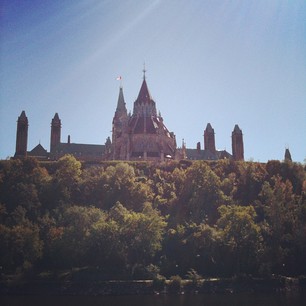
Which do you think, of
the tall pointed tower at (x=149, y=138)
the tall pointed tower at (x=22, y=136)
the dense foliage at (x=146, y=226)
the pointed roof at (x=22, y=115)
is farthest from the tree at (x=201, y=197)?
the pointed roof at (x=22, y=115)

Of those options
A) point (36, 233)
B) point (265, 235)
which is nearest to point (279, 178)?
point (265, 235)

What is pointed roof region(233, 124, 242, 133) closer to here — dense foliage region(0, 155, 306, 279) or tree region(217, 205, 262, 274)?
dense foliage region(0, 155, 306, 279)

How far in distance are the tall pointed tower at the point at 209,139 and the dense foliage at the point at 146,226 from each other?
52.4 m

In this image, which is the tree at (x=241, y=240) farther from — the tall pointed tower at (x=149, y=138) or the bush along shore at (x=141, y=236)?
the tall pointed tower at (x=149, y=138)

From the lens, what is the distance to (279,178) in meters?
71.7

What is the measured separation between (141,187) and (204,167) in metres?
11.0

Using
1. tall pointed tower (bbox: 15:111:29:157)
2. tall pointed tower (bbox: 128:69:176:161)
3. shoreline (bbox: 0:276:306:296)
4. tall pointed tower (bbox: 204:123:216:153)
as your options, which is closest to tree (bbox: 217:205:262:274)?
shoreline (bbox: 0:276:306:296)

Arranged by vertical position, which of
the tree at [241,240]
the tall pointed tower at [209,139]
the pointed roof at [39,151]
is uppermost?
the tall pointed tower at [209,139]

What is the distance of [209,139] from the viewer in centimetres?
12788

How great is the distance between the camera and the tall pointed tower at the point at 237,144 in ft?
391

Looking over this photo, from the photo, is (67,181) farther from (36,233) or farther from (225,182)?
(225,182)

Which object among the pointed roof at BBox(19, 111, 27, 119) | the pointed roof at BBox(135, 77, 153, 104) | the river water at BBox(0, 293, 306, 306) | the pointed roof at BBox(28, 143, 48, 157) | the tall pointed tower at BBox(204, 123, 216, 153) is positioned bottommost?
the river water at BBox(0, 293, 306, 306)

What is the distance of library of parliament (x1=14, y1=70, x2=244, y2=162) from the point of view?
102375mm

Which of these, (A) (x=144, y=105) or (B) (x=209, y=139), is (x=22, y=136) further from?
(B) (x=209, y=139)
